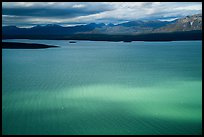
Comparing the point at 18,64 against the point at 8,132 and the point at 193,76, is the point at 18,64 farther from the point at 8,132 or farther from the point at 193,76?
the point at 8,132

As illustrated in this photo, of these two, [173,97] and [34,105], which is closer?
[34,105]

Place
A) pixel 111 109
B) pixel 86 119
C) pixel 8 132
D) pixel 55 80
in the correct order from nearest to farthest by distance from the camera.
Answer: pixel 8 132 < pixel 86 119 < pixel 111 109 < pixel 55 80

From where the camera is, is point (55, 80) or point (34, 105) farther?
point (55, 80)

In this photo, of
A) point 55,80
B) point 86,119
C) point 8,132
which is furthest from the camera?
point 55,80

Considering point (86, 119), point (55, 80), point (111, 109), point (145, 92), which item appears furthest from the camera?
point (55, 80)

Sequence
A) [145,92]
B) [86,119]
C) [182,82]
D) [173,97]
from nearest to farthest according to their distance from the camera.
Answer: [86,119]
[173,97]
[145,92]
[182,82]

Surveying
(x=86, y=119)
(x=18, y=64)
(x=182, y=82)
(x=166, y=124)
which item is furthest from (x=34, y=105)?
(x=18, y=64)

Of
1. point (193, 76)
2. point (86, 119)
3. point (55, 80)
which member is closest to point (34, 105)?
point (86, 119)

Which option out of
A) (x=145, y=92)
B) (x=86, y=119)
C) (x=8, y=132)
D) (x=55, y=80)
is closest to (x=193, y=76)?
(x=145, y=92)

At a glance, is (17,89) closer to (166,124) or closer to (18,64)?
(166,124)
